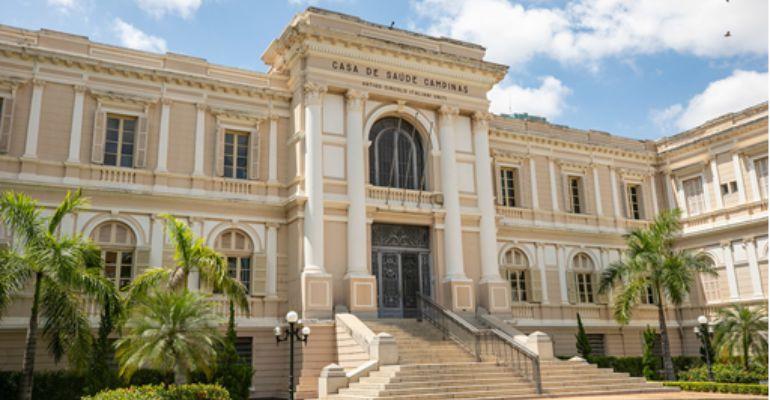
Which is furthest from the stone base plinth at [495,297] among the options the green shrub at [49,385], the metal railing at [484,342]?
the green shrub at [49,385]

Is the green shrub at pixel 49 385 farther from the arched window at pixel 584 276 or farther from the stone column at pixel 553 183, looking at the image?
the stone column at pixel 553 183

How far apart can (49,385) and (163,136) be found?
325 inches

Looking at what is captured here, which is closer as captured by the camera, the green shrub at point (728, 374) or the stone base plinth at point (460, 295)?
the green shrub at point (728, 374)

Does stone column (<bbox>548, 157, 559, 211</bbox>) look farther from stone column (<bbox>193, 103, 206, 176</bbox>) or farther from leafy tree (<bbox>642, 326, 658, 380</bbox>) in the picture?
stone column (<bbox>193, 103, 206, 176</bbox>)

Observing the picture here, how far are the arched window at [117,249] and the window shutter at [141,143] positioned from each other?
6.68 feet

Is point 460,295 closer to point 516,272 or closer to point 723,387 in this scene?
point 516,272

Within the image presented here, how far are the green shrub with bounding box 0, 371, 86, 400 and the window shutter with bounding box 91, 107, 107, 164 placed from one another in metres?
6.63

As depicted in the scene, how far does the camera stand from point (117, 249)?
20.2 metres

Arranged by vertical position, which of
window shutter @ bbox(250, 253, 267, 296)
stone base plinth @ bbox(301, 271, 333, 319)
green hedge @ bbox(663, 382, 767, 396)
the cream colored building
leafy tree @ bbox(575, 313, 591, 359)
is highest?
the cream colored building

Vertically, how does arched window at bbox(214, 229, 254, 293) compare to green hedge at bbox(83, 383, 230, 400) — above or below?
above

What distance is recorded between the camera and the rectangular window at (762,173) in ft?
87.6

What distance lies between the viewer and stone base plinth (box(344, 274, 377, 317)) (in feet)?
68.7

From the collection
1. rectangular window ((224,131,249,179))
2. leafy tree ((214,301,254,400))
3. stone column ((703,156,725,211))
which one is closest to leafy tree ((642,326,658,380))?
stone column ((703,156,725,211))

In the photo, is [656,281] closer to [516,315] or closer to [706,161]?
[516,315]
